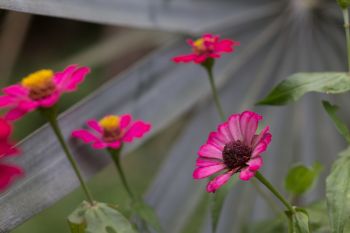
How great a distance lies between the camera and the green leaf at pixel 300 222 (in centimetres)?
50

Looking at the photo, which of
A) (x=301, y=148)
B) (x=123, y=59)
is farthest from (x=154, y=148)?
(x=301, y=148)

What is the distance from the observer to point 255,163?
1.50 feet

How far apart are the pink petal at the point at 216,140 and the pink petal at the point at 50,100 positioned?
13cm

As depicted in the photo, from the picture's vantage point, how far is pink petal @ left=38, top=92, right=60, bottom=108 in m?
0.50

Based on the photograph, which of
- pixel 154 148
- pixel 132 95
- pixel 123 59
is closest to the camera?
pixel 132 95

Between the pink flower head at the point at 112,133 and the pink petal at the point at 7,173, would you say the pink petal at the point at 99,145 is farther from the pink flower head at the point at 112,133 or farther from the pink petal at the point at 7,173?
the pink petal at the point at 7,173

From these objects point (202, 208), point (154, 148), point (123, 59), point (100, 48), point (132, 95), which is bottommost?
point (202, 208)

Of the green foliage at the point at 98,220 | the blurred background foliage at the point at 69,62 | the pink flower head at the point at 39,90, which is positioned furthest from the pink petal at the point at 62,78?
the blurred background foliage at the point at 69,62

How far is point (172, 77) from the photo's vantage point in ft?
2.85

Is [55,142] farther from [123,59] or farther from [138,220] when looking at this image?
[123,59]

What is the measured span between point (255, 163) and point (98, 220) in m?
0.15

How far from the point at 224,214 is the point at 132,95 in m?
0.23

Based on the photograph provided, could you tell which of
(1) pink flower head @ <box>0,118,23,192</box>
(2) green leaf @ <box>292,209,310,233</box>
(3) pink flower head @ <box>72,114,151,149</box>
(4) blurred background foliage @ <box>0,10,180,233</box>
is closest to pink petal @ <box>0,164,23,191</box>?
(1) pink flower head @ <box>0,118,23,192</box>

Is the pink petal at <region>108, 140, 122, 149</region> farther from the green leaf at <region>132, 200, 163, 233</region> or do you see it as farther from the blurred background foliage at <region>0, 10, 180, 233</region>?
the blurred background foliage at <region>0, 10, 180, 233</region>
